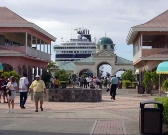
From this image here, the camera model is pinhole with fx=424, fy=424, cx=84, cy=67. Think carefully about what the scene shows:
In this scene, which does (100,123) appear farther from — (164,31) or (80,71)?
(80,71)

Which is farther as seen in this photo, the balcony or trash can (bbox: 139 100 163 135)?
the balcony

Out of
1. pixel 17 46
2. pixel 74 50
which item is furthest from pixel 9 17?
pixel 74 50

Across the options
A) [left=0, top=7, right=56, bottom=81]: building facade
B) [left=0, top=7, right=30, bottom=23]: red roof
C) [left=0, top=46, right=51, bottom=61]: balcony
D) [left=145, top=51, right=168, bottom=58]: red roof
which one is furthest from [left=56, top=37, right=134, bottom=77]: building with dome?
[left=145, top=51, right=168, bottom=58]: red roof

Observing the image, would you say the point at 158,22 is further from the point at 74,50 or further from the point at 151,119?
the point at 74,50

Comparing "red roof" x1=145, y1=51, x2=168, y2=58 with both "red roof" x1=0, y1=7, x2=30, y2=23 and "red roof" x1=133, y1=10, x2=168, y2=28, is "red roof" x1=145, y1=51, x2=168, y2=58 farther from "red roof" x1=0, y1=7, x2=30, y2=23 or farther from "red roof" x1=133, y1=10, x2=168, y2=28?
"red roof" x1=0, y1=7, x2=30, y2=23

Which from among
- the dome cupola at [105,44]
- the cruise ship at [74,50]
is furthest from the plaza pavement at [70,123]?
the cruise ship at [74,50]

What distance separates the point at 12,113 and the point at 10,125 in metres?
4.02

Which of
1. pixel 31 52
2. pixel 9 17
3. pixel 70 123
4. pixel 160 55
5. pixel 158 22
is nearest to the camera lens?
pixel 70 123

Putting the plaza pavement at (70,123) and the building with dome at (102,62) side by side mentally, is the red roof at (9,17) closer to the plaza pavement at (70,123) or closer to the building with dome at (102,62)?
the plaza pavement at (70,123)

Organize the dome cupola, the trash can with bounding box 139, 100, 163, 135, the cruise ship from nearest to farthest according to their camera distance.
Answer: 1. the trash can with bounding box 139, 100, 163, 135
2. the dome cupola
3. the cruise ship

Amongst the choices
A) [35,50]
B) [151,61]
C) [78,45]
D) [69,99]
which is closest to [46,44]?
[35,50]

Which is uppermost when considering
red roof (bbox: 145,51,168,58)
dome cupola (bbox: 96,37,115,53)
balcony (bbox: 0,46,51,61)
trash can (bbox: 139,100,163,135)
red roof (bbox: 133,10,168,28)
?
dome cupola (bbox: 96,37,115,53)

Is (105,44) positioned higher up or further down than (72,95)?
higher up

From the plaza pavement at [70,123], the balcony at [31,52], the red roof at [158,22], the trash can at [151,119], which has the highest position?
the red roof at [158,22]
